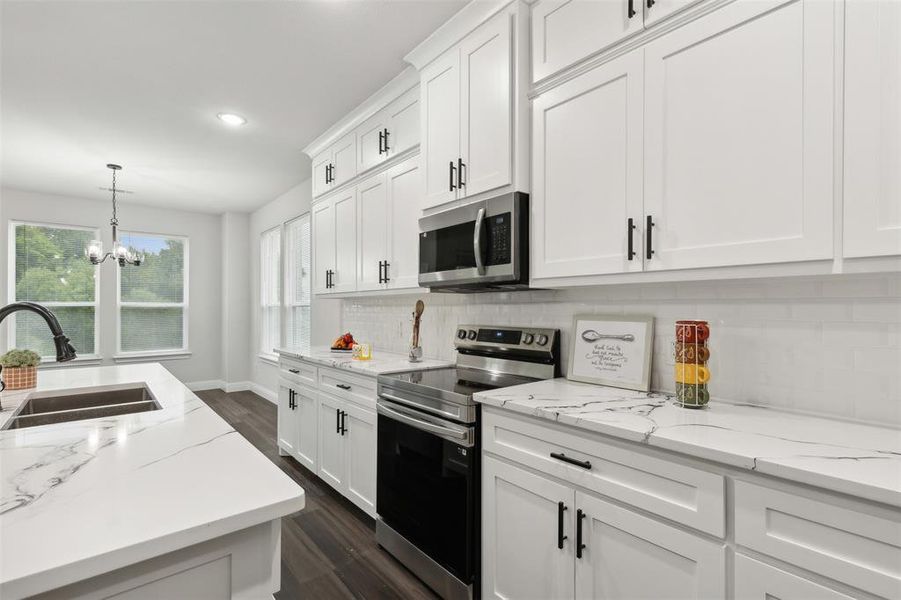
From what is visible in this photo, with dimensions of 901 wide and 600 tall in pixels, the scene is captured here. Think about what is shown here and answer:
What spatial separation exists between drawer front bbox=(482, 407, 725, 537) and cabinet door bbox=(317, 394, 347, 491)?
137 centimetres

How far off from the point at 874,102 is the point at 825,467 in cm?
91

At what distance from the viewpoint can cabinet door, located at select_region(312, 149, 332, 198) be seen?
144 inches

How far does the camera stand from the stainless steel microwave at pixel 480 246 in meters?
1.94

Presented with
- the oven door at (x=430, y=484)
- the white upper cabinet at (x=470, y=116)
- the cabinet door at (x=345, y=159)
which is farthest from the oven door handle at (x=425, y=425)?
the cabinet door at (x=345, y=159)

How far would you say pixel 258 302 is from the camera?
6316 millimetres

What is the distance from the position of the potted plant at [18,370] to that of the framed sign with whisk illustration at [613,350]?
234cm

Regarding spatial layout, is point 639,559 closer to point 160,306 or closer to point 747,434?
point 747,434

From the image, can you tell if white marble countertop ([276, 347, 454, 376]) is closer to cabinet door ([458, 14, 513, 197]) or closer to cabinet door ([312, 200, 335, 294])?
cabinet door ([312, 200, 335, 294])

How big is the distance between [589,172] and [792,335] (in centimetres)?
91

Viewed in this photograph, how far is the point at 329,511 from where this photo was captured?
9.07ft

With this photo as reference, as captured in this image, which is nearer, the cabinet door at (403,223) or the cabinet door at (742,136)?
the cabinet door at (742,136)

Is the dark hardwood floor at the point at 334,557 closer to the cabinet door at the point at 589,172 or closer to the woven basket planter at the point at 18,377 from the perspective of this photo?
the woven basket planter at the point at 18,377

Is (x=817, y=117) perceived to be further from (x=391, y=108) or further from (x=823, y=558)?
(x=391, y=108)

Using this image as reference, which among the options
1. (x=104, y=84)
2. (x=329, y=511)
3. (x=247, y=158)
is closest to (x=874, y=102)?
(x=329, y=511)
